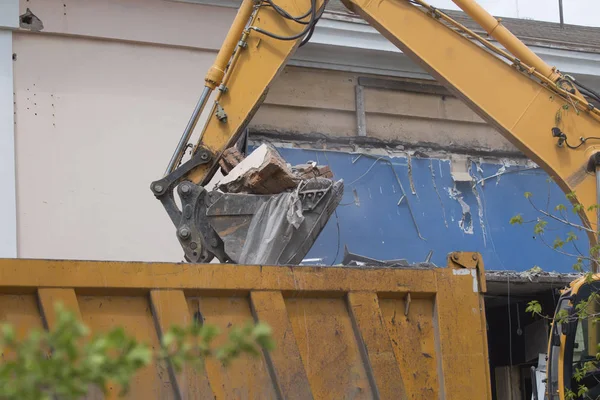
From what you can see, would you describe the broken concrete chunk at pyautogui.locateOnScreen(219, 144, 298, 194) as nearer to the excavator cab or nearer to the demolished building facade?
the excavator cab

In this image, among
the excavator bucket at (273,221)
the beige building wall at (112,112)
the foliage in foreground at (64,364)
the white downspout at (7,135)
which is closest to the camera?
the foliage in foreground at (64,364)

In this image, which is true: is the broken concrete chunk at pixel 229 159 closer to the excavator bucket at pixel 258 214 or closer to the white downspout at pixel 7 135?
the excavator bucket at pixel 258 214

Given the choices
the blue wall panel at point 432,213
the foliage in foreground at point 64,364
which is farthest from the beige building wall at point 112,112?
the foliage in foreground at point 64,364

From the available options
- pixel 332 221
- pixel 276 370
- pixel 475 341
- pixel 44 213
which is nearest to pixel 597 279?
pixel 475 341

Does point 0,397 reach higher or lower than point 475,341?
lower

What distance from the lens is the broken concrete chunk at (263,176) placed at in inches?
203

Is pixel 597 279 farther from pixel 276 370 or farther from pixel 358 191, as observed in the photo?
pixel 358 191

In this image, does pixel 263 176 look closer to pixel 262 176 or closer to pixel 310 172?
pixel 262 176

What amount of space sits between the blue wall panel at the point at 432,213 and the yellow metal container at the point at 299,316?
476 centimetres

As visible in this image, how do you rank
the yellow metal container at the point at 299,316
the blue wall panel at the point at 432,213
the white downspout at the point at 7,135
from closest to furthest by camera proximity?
the yellow metal container at the point at 299,316 → the white downspout at the point at 7,135 → the blue wall panel at the point at 432,213

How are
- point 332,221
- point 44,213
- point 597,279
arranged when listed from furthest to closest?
1. point 332,221
2. point 44,213
3. point 597,279

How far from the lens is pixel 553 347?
560cm

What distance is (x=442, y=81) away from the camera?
623 cm

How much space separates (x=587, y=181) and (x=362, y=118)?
379cm
